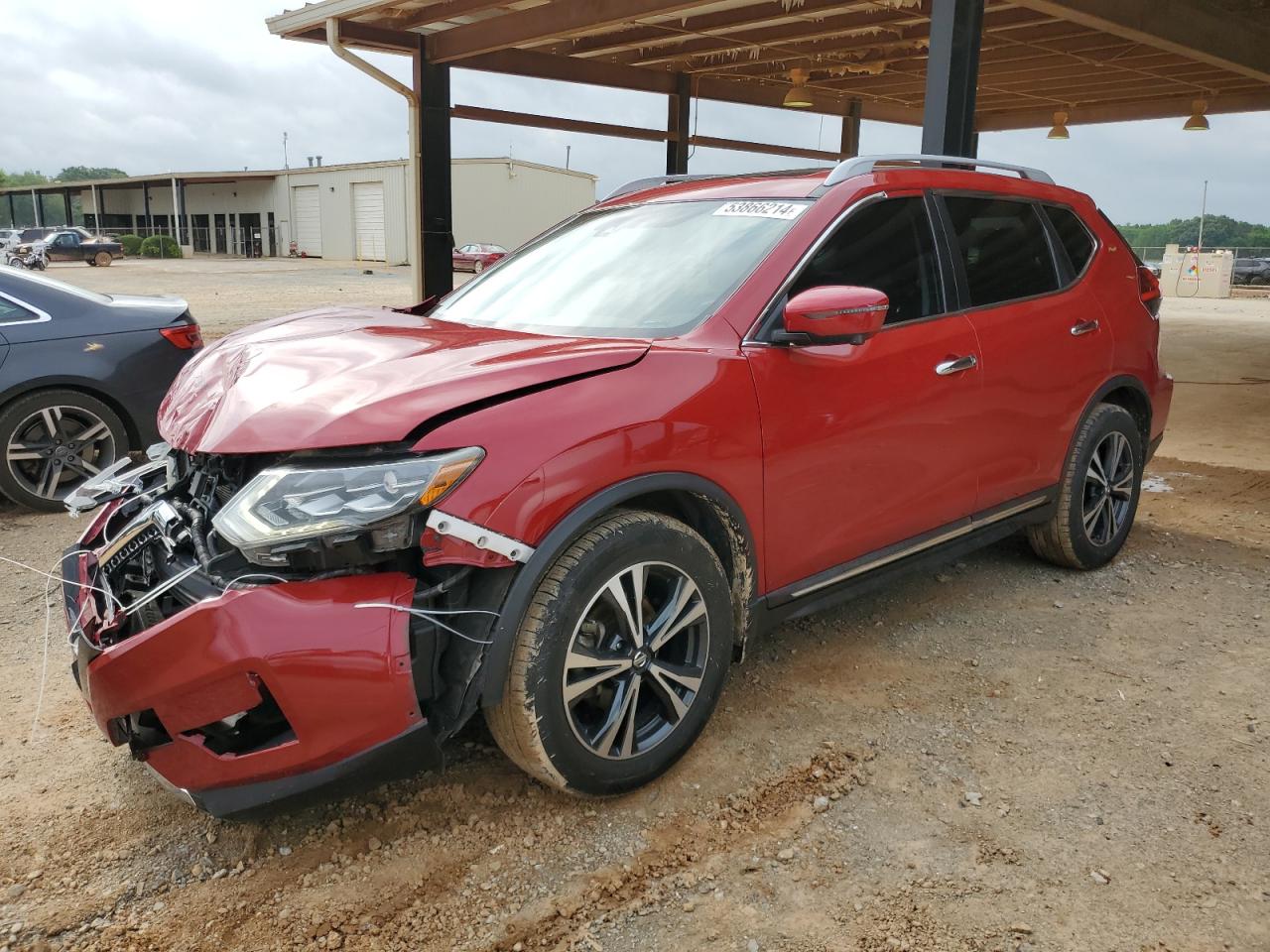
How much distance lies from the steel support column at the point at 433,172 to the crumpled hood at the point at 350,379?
754 cm

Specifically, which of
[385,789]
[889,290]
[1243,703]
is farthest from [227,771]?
[1243,703]

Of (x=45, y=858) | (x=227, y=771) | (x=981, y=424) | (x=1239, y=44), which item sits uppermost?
(x=1239, y=44)

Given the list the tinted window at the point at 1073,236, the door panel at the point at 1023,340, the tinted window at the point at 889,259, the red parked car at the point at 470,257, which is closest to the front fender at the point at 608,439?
the tinted window at the point at 889,259

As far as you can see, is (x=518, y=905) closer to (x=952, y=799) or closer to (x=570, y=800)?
(x=570, y=800)

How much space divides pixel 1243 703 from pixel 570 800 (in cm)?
236

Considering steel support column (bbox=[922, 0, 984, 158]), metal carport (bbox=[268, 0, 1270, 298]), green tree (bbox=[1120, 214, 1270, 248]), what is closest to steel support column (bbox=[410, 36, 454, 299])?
metal carport (bbox=[268, 0, 1270, 298])

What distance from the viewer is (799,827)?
270 cm

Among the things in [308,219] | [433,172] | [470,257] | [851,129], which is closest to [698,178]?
[433,172]

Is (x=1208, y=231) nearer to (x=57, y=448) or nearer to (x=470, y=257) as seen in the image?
(x=470, y=257)

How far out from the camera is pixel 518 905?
239 centimetres

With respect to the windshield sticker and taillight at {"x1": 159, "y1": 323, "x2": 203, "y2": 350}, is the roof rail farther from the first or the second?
taillight at {"x1": 159, "y1": 323, "x2": 203, "y2": 350}

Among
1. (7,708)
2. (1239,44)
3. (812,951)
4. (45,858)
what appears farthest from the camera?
(1239,44)

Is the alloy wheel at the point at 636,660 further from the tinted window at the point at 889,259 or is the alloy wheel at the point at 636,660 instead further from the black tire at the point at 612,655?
the tinted window at the point at 889,259

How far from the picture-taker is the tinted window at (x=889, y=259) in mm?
3244
